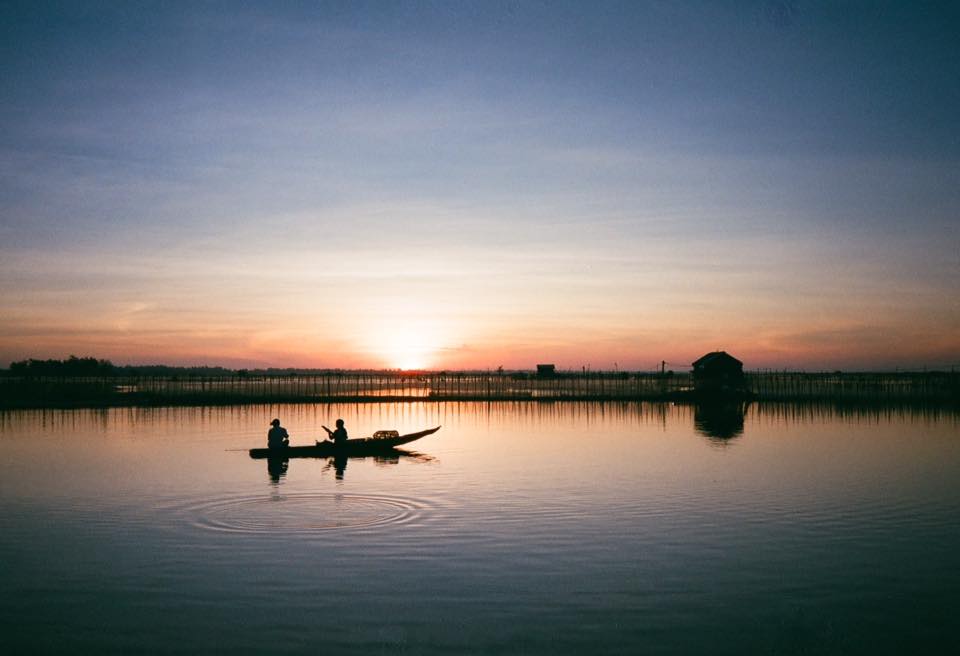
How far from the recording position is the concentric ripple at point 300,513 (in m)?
17.7

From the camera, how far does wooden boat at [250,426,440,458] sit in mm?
28844

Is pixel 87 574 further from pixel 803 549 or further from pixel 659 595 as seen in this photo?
pixel 803 549

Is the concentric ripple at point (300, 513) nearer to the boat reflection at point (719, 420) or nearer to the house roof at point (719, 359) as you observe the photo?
the boat reflection at point (719, 420)

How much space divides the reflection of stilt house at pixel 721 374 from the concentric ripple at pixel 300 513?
52.7 m

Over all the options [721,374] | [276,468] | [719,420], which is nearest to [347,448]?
[276,468]

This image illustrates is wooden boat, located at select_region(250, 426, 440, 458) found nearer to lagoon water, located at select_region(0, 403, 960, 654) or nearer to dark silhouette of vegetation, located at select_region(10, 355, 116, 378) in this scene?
lagoon water, located at select_region(0, 403, 960, 654)

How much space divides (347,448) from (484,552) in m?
16.0

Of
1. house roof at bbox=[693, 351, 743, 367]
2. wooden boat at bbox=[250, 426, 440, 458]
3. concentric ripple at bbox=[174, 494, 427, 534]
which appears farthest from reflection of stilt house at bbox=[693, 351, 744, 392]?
concentric ripple at bbox=[174, 494, 427, 534]

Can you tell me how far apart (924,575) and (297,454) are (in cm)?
2101

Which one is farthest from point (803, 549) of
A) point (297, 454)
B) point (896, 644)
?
point (297, 454)

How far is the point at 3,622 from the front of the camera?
11438mm

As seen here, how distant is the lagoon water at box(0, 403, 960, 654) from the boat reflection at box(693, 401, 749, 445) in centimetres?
711

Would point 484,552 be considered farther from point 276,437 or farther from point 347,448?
point 347,448

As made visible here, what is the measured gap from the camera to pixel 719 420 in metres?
49.5
